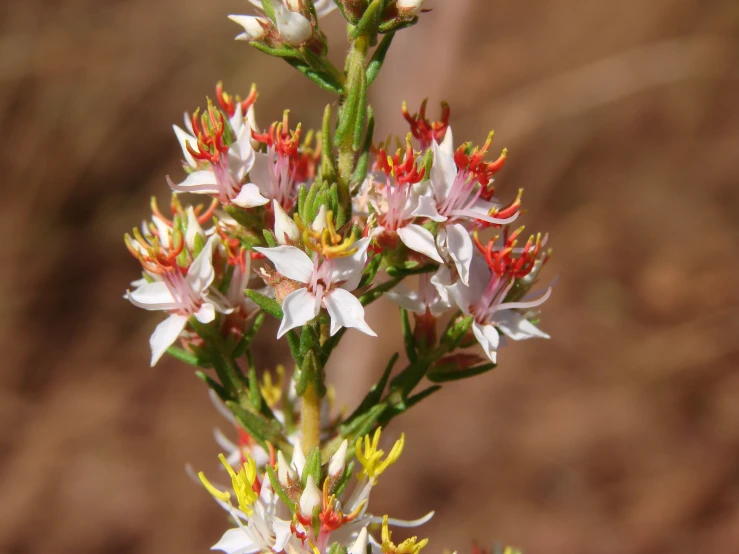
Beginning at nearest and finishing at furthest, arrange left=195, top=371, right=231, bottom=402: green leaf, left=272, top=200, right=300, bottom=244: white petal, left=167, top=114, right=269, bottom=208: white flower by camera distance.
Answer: left=272, top=200, right=300, bottom=244: white petal < left=167, top=114, right=269, bottom=208: white flower < left=195, top=371, right=231, bottom=402: green leaf

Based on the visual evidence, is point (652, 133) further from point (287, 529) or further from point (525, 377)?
point (287, 529)

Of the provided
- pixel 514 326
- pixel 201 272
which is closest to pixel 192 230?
pixel 201 272

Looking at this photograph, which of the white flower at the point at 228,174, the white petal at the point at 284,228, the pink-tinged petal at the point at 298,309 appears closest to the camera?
the pink-tinged petal at the point at 298,309

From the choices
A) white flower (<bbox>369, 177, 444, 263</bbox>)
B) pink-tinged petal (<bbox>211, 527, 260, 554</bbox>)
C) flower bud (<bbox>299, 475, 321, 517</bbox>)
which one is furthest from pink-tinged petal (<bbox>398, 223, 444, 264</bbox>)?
pink-tinged petal (<bbox>211, 527, 260, 554</bbox>)

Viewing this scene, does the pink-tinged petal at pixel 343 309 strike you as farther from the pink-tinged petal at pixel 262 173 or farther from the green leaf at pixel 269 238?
the pink-tinged petal at pixel 262 173

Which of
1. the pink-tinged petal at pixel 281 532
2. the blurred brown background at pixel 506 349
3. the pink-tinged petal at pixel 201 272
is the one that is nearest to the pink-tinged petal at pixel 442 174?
the pink-tinged petal at pixel 201 272

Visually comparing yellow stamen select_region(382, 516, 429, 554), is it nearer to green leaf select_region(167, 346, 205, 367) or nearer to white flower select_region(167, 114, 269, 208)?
green leaf select_region(167, 346, 205, 367)

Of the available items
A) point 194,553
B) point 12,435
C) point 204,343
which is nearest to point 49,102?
point 12,435
